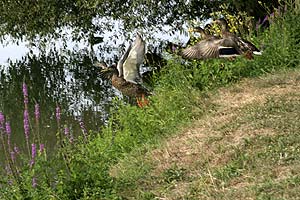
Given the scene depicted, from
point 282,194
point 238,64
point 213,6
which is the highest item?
point 213,6

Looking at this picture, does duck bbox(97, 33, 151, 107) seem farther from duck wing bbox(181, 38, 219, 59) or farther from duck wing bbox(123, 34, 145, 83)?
duck wing bbox(181, 38, 219, 59)

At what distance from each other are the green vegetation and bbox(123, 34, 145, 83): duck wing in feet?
1.84

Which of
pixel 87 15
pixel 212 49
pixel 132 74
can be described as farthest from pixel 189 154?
pixel 87 15

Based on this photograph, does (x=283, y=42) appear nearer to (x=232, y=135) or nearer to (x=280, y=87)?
(x=280, y=87)

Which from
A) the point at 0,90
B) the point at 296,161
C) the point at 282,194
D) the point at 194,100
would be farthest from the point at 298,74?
the point at 0,90

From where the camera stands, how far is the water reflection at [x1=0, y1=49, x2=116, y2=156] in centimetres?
1085

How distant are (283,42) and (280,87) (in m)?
1.51

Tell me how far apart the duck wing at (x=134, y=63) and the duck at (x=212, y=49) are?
590 millimetres

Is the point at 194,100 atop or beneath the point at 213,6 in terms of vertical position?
beneath

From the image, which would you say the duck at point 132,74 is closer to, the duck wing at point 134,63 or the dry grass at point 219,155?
the duck wing at point 134,63

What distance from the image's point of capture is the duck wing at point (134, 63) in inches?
353

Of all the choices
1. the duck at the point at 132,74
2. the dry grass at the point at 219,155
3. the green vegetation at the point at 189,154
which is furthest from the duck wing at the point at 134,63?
the dry grass at the point at 219,155

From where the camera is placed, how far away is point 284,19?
9.70 meters

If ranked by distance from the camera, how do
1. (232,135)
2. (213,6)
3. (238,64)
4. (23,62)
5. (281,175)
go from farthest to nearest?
1. (23,62)
2. (213,6)
3. (238,64)
4. (232,135)
5. (281,175)
